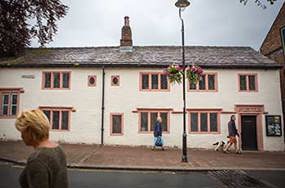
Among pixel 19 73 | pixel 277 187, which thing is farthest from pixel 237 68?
pixel 19 73

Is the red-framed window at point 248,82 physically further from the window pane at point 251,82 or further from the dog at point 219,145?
the dog at point 219,145

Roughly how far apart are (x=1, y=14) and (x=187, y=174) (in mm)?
8859

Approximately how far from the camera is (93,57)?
79.3 feet

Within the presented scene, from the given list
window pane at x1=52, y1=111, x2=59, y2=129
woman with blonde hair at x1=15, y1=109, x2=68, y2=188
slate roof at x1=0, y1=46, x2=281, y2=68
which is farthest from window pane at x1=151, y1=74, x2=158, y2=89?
woman with blonde hair at x1=15, y1=109, x2=68, y2=188

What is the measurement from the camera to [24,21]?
39.4 ft

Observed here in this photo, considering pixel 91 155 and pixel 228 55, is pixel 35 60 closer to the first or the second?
pixel 91 155

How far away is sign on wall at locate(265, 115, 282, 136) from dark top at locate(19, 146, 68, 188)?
20812 millimetres

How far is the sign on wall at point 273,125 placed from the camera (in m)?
21.6

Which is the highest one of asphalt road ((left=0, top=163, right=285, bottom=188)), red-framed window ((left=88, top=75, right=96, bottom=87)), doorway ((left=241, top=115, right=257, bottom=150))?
red-framed window ((left=88, top=75, right=96, bottom=87))

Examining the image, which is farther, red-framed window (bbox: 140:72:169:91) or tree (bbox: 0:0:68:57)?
red-framed window (bbox: 140:72:169:91)

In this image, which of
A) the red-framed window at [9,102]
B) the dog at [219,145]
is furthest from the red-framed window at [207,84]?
the red-framed window at [9,102]

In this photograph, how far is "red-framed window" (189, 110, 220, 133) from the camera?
72.3 ft

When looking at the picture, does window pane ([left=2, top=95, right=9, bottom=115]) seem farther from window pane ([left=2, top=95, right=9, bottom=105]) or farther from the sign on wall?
the sign on wall

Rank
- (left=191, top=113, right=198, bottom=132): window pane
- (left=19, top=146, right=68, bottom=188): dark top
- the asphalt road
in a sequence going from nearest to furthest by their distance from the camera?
(left=19, top=146, right=68, bottom=188): dark top, the asphalt road, (left=191, top=113, right=198, bottom=132): window pane
